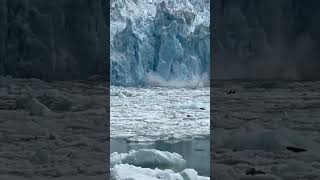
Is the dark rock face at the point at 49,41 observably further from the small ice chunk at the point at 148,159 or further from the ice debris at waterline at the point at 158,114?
the ice debris at waterline at the point at 158,114

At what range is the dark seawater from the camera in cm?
605

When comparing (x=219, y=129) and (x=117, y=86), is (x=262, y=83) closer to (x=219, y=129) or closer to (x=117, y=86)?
(x=219, y=129)

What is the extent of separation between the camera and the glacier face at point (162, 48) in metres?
11.1

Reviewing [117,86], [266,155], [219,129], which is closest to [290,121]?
[266,155]

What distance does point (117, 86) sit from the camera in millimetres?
11242

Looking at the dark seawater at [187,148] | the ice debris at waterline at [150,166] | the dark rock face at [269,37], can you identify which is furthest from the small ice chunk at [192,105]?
the dark rock face at [269,37]

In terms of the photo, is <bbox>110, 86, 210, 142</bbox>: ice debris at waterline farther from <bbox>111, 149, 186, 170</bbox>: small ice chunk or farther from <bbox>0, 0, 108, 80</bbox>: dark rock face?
<bbox>0, 0, 108, 80</bbox>: dark rock face

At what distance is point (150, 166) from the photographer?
4.66 m

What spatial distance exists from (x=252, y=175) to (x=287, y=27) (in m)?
0.63

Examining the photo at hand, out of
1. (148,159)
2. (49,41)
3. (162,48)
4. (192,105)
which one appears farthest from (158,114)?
(49,41)

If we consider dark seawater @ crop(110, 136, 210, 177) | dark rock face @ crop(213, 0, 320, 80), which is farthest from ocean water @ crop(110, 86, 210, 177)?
dark rock face @ crop(213, 0, 320, 80)

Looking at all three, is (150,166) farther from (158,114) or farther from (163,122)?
(158,114)

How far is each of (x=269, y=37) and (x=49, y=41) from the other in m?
0.91

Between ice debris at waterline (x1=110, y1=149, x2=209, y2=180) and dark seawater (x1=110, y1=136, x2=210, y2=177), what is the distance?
2.00 ft
